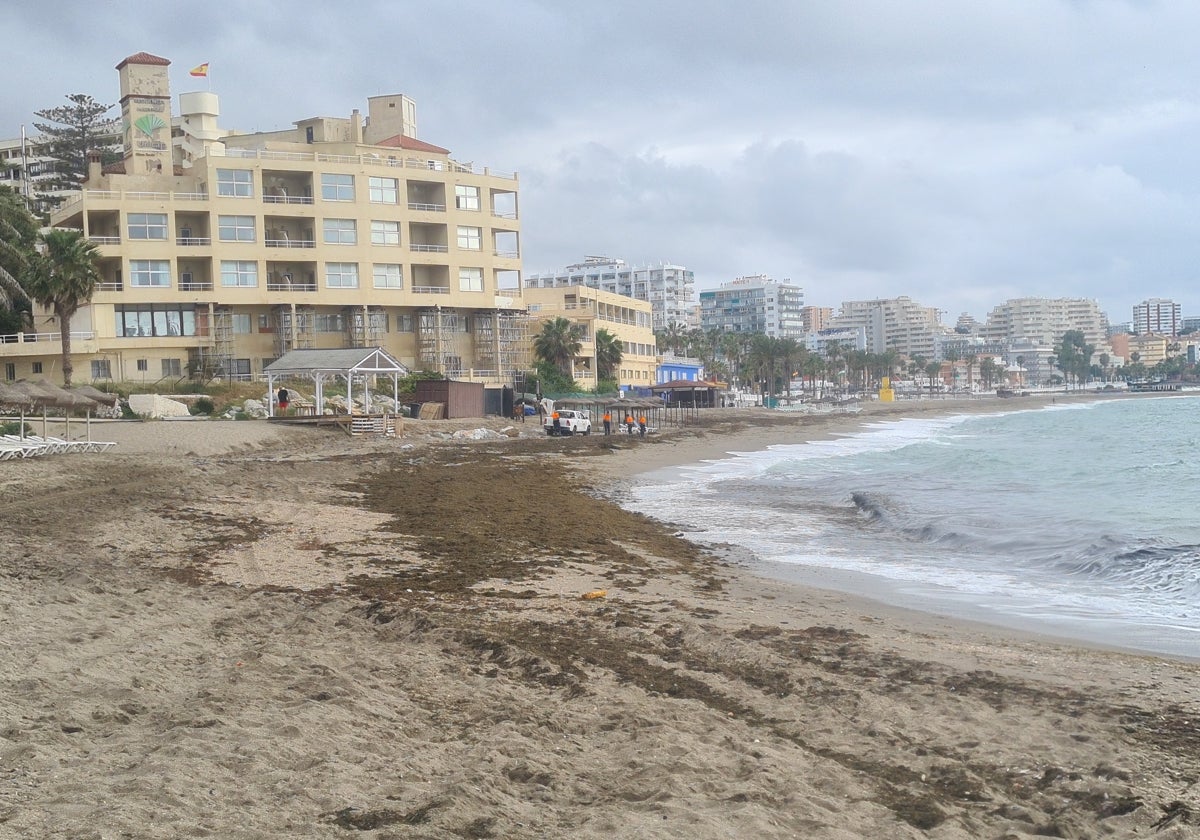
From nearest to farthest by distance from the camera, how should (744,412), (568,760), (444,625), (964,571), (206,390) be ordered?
(568,760)
(444,625)
(964,571)
(206,390)
(744,412)

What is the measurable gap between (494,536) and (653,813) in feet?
37.4

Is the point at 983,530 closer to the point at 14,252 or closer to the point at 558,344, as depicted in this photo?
the point at 14,252

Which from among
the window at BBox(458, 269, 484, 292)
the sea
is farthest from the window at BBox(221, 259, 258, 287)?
the sea

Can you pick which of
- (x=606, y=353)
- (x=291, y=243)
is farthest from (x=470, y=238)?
(x=606, y=353)

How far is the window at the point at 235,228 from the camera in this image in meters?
54.7

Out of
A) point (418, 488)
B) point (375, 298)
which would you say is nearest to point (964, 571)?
point (418, 488)

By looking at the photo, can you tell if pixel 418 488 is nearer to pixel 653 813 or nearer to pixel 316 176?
pixel 653 813

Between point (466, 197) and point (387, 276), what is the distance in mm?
7432

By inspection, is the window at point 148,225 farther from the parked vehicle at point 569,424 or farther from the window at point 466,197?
the parked vehicle at point 569,424

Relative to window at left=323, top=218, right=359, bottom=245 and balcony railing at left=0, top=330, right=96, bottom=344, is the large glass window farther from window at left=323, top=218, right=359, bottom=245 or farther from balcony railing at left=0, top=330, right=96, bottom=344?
window at left=323, top=218, right=359, bottom=245

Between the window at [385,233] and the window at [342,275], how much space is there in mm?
2048

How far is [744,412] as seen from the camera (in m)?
90.3

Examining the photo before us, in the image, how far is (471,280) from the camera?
61.0 meters

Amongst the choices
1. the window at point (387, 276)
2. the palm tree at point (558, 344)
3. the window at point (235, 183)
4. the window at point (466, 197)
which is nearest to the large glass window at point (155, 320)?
the window at point (235, 183)
